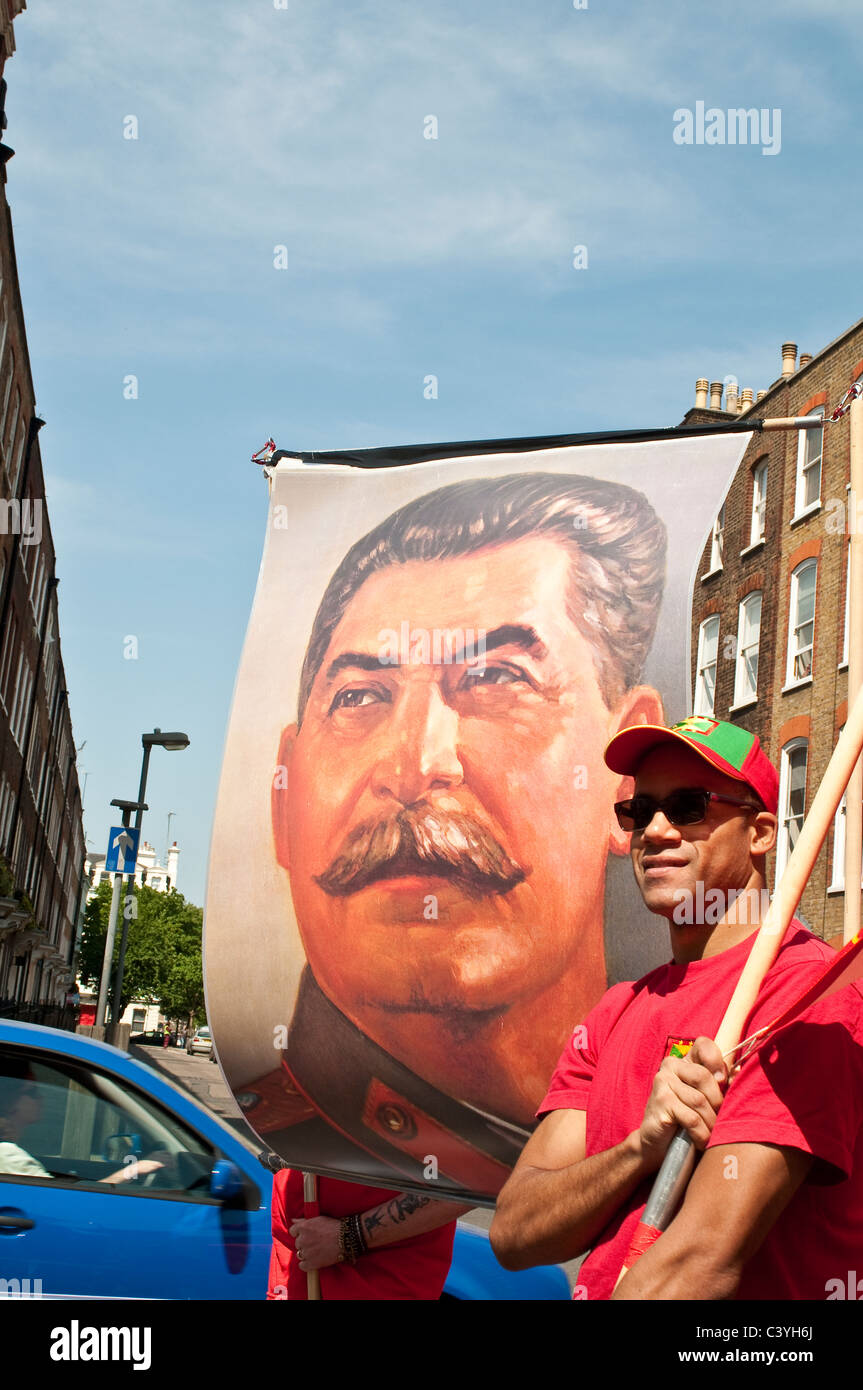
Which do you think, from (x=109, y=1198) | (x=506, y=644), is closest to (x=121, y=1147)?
(x=109, y=1198)

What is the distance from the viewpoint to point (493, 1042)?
2594mm

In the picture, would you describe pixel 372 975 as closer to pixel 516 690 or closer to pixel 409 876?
pixel 409 876

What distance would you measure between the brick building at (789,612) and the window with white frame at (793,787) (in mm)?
25

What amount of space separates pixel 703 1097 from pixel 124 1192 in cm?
357

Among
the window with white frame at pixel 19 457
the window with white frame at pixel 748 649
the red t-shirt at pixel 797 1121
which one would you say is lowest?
the red t-shirt at pixel 797 1121

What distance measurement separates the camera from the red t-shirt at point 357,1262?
3.34 m

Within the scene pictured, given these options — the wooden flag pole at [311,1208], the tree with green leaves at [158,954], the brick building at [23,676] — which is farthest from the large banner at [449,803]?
the tree with green leaves at [158,954]

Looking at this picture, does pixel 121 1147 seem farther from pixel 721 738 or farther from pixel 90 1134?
pixel 721 738

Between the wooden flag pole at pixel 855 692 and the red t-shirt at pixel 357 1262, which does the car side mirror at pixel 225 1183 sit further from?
the wooden flag pole at pixel 855 692

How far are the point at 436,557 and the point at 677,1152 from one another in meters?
1.65

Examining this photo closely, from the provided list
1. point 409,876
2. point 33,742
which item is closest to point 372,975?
point 409,876

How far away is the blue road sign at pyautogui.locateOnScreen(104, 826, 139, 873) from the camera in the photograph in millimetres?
16422

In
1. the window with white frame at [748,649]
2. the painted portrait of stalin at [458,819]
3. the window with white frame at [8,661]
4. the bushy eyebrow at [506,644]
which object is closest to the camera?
the painted portrait of stalin at [458,819]
